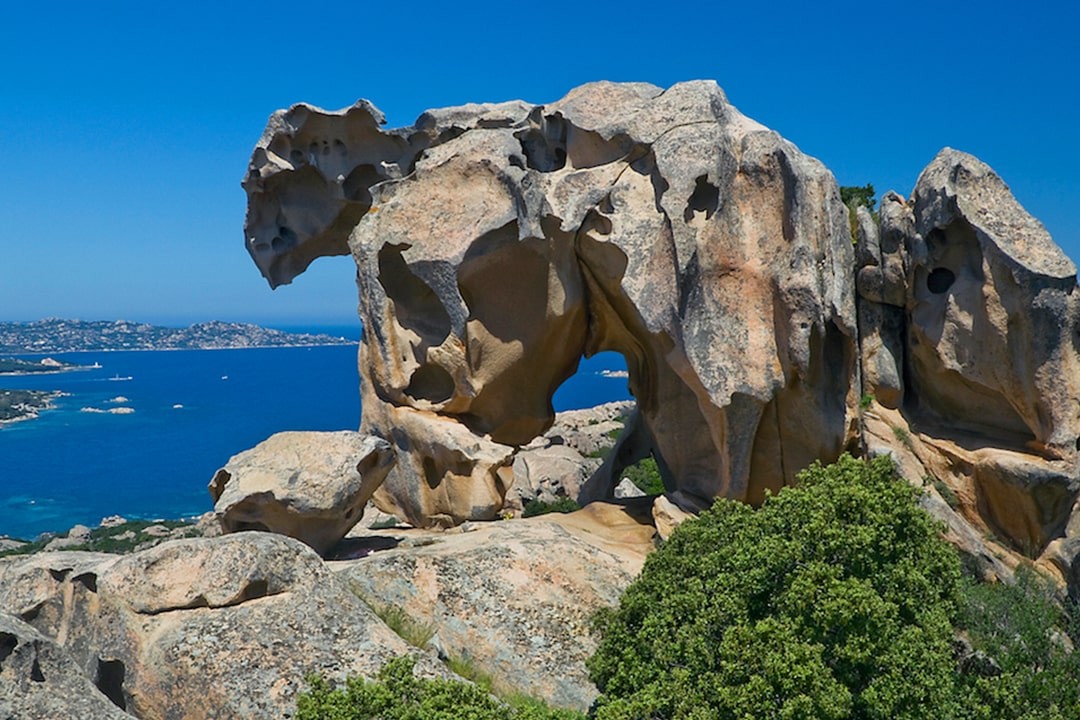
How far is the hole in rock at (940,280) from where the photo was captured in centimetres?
2222

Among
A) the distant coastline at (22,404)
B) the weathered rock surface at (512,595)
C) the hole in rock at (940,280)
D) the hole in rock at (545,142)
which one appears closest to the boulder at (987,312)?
the hole in rock at (940,280)

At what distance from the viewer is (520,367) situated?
1008 inches

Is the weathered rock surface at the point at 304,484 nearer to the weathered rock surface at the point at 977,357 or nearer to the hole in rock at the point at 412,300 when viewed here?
the hole in rock at the point at 412,300

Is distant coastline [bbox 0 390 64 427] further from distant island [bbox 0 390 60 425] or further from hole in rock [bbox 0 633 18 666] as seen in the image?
hole in rock [bbox 0 633 18 666]

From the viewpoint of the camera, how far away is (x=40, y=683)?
11539mm

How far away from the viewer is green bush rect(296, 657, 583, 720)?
10.7 metres

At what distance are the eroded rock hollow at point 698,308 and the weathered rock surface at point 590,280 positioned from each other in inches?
2.1

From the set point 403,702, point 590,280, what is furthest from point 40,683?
point 590,280

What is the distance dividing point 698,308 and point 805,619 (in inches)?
408

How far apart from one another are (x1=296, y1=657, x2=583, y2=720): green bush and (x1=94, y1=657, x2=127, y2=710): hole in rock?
3.93 metres

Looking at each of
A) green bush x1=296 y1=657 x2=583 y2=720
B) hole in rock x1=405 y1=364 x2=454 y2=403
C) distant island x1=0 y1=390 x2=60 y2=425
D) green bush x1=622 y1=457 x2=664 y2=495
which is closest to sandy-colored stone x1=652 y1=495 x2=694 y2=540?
hole in rock x1=405 y1=364 x2=454 y2=403

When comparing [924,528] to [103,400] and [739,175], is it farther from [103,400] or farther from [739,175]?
[103,400]

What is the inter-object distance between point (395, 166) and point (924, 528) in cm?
1839

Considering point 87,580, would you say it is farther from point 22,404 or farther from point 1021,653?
point 22,404
